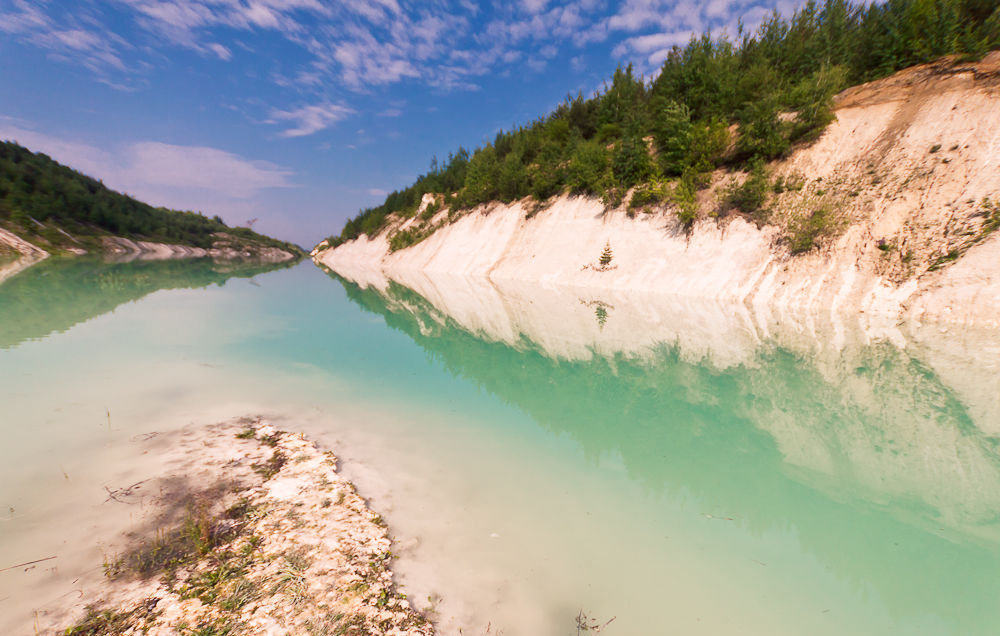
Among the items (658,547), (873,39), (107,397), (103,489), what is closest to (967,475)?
(658,547)

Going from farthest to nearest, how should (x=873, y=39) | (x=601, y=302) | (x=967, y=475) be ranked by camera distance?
(x=873, y=39) < (x=601, y=302) < (x=967, y=475)

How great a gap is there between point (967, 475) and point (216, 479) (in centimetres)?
1068

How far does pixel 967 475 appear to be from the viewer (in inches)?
214

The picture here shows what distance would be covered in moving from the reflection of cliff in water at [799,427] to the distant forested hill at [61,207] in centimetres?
6609

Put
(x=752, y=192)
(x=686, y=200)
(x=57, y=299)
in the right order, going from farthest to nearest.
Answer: (x=686, y=200), (x=752, y=192), (x=57, y=299)

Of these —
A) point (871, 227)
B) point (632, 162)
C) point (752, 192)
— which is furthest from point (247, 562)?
point (632, 162)

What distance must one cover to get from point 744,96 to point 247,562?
35151 mm

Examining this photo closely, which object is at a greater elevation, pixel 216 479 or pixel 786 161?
pixel 786 161

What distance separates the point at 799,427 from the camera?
273 inches

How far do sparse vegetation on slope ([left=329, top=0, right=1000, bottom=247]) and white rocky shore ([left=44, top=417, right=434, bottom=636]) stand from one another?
1043 inches

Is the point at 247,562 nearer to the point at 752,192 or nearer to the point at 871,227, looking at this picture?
the point at 871,227

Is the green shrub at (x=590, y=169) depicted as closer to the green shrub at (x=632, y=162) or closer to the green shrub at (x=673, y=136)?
the green shrub at (x=632, y=162)

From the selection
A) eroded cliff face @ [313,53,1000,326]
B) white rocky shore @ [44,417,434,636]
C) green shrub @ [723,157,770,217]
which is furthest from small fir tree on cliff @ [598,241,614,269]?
white rocky shore @ [44,417,434,636]

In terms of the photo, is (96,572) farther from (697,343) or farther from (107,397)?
(697,343)
